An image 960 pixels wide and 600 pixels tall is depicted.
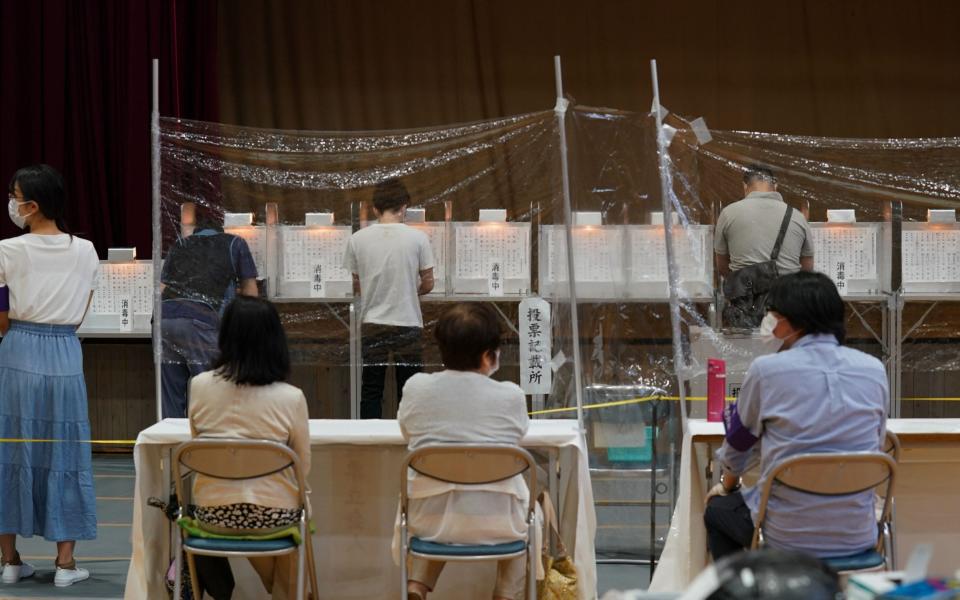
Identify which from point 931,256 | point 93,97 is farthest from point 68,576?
point 93,97

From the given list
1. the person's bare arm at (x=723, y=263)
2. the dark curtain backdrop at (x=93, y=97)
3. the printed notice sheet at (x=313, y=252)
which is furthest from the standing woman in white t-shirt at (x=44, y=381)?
the dark curtain backdrop at (x=93, y=97)

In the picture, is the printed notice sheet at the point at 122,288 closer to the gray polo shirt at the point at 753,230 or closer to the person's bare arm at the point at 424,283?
the person's bare arm at the point at 424,283

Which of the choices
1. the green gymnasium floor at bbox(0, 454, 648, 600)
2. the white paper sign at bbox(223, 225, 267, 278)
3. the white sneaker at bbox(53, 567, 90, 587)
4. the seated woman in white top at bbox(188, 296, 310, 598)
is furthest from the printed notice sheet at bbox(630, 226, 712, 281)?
the white sneaker at bbox(53, 567, 90, 587)

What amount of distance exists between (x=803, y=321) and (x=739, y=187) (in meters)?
1.48

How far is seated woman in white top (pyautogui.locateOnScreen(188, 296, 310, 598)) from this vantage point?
10.6 feet

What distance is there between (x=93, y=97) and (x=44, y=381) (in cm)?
357

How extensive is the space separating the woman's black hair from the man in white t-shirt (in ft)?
3.68

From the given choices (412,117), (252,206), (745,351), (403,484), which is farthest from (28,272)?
(412,117)

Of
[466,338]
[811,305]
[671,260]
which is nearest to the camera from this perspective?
[811,305]

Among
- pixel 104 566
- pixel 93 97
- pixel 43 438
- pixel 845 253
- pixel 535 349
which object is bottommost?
pixel 104 566

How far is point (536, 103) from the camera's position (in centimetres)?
805

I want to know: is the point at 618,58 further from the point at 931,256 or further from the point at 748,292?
the point at 748,292

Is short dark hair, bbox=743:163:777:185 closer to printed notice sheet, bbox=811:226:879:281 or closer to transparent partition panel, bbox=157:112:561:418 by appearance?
printed notice sheet, bbox=811:226:879:281

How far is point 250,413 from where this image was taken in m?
3.26
